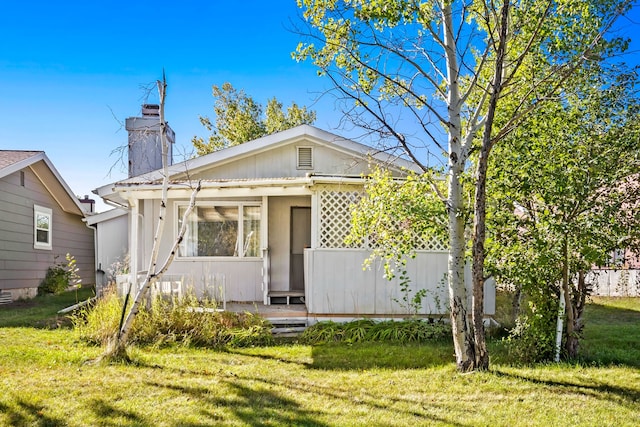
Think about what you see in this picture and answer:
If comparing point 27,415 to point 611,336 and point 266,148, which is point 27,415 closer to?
point 266,148

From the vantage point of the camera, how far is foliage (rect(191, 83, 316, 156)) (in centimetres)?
2497

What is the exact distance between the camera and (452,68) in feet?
19.6

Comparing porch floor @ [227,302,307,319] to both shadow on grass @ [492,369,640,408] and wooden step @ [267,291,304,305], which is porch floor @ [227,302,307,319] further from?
shadow on grass @ [492,369,640,408]

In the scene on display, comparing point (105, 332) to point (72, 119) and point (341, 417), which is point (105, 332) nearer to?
point (341, 417)

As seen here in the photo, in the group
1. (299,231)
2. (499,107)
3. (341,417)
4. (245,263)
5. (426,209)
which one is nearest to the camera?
(341,417)

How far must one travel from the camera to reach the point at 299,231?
1118 cm

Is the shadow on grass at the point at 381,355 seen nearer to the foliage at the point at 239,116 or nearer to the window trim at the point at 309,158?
the window trim at the point at 309,158

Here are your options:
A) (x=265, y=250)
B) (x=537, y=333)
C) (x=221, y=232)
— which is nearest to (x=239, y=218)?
(x=221, y=232)

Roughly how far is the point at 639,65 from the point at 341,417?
5.20 meters

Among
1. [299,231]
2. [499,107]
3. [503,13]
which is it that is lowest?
[299,231]

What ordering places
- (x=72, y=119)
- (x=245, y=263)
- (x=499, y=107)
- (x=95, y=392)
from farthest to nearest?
(x=72, y=119) < (x=245, y=263) < (x=499, y=107) < (x=95, y=392)

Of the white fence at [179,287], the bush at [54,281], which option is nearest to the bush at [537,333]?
the white fence at [179,287]

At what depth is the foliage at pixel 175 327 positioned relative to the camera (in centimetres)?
710

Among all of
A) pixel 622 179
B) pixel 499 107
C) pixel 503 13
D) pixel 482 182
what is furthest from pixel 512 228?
pixel 503 13
